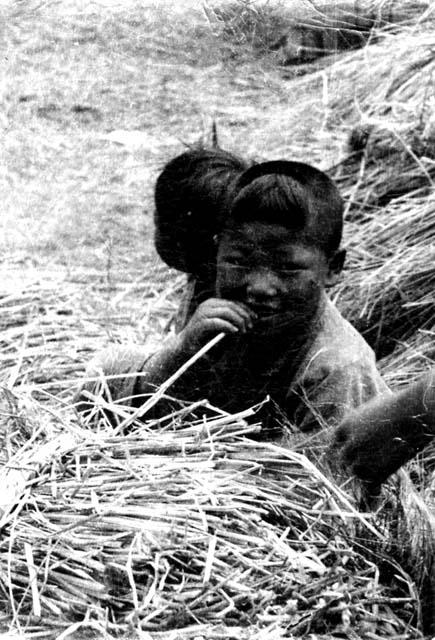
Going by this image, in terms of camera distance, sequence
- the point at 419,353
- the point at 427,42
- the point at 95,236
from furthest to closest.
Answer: the point at 95,236 < the point at 427,42 < the point at 419,353

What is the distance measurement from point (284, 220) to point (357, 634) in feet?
2.94

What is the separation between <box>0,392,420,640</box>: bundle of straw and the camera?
1.68m

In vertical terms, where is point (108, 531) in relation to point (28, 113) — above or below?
above

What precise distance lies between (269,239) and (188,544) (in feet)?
2.51

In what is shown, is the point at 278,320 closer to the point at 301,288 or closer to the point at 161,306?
the point at 301,288

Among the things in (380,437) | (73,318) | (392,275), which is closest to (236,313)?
(380,437)

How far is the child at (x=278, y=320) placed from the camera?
233 centimetres

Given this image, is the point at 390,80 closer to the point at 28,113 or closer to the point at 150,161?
the point at 150,161

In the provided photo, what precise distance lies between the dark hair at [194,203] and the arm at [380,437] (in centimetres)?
75

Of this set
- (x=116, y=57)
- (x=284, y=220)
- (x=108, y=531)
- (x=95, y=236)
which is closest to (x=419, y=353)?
(x=284, y=220)

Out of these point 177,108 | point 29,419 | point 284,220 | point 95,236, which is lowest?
point 95,236

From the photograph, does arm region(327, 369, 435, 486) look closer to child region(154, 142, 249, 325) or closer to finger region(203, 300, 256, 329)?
finger region(203, 300, 256, 329)

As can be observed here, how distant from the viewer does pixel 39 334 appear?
11.6 feet

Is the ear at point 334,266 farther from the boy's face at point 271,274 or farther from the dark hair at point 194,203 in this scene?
the dark hair at point 194,203
